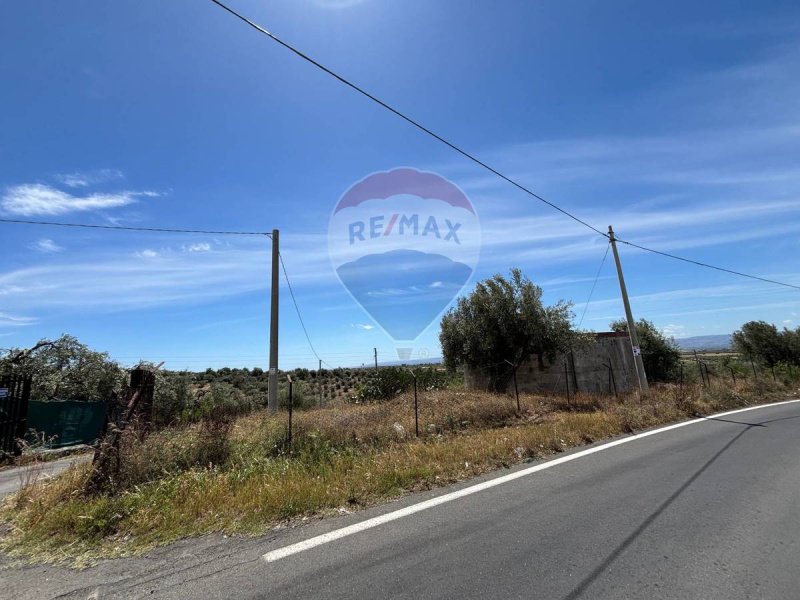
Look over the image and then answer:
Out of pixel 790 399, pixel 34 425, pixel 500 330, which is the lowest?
pixel 790 399

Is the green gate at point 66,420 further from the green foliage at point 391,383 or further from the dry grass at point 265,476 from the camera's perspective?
the green foliage at point 391,383

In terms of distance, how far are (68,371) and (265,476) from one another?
16.3 m

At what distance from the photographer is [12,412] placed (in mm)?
11445

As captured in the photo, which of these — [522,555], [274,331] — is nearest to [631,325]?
[274,331]

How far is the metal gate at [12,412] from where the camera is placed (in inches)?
443

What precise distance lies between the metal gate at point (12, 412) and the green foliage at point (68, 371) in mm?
4565

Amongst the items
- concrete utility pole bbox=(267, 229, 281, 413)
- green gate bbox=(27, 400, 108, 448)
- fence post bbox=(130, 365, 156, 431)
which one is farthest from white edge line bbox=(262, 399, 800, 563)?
green gate bbox=(27, 400, 108, 448)

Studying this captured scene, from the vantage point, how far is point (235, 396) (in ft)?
76.9

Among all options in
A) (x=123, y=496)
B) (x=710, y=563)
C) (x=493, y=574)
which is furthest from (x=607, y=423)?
(x=123, y=496)

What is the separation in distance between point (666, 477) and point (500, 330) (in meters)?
13.3

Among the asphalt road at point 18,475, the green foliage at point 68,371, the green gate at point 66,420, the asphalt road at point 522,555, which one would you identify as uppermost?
the green foliage at point 68,371

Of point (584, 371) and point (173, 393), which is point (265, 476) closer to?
point (173, 393)

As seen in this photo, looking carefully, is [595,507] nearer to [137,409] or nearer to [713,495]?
[713,495]

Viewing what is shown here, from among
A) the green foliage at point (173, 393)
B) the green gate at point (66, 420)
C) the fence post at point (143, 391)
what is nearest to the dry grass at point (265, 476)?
the fence post at point (143, 391)
